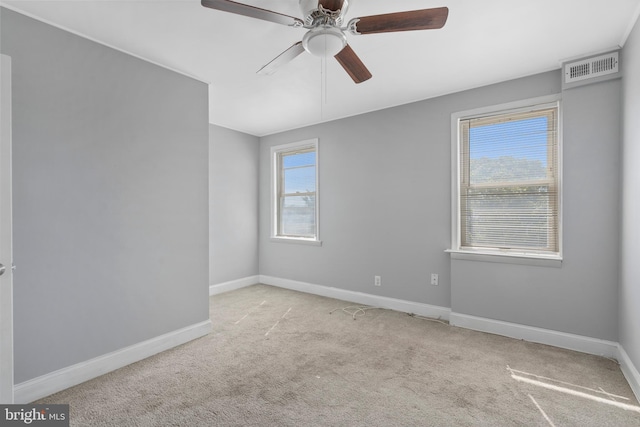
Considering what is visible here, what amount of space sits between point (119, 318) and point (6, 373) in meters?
0.84

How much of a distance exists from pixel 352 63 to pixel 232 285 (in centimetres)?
372

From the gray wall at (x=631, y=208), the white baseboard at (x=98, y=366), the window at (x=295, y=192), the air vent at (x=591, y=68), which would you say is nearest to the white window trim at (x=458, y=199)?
the air vent at (x=591, y=68)

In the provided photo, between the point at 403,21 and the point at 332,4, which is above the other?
the point at 332,4

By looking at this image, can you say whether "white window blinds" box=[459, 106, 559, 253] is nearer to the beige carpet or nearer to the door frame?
the beige carpet

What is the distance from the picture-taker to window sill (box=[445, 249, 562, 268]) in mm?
2762

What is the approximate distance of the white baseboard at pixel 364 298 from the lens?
3467 mm

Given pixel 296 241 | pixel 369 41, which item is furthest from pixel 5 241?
pixel 296 241

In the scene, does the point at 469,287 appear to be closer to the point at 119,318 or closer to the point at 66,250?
the point at 119,318

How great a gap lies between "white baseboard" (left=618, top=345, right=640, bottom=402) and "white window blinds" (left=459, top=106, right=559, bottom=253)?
0.92m

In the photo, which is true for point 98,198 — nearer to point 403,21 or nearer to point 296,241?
point 403,21

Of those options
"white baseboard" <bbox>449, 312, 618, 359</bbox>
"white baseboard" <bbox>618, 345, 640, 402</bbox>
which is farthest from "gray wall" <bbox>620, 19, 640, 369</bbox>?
"white baseboard" <bbox>449, 312, 618, 359</bbox>

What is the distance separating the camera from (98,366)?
228cm

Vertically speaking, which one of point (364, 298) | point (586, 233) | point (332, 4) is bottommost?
point (364, 298)

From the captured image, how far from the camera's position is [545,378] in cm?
222
